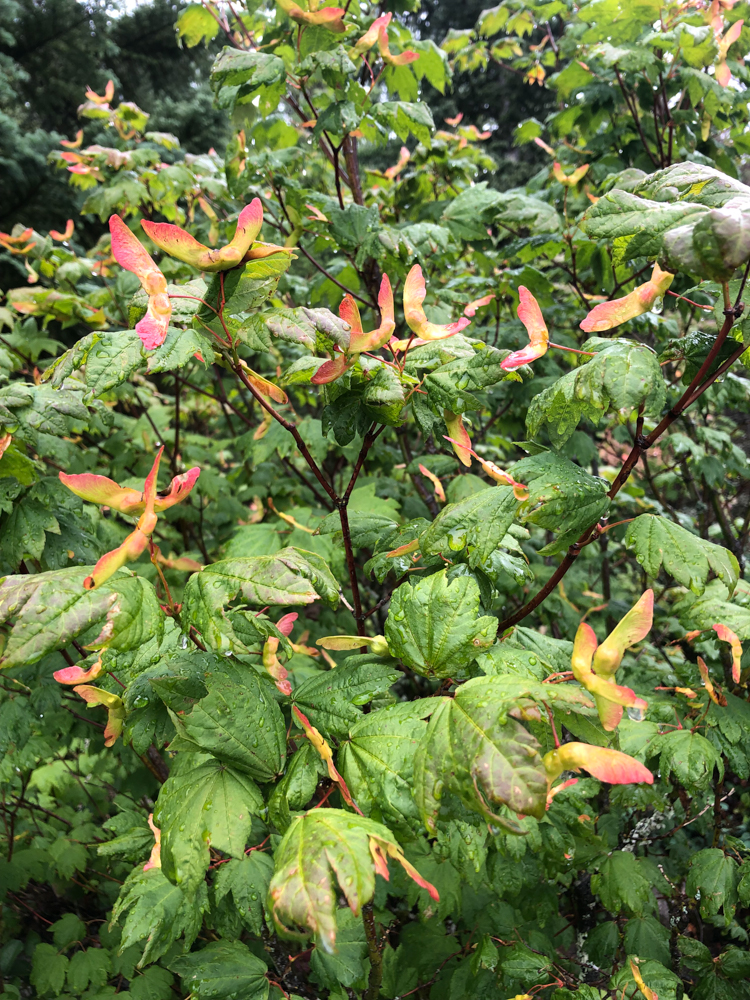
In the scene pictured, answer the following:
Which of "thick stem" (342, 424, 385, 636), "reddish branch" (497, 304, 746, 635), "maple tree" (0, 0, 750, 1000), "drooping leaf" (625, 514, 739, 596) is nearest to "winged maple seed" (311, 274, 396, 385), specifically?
"maple tree" (0, 0, 750, 1000)

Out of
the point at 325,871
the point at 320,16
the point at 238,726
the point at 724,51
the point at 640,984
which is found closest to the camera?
the point at 325,871

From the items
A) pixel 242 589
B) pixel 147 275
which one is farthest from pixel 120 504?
pixel 147 275

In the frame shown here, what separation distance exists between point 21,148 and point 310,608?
5711 mm

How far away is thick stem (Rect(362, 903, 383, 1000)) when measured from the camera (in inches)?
37.8

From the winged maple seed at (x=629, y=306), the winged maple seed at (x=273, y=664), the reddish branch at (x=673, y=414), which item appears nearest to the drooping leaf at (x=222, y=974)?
the winged maple seed at (x=273, y=664)

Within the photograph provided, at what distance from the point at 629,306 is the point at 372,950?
1.20 m

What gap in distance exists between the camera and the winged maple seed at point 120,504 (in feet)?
2.43

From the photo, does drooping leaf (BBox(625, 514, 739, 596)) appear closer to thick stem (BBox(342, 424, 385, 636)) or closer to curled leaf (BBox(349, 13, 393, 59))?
thick stem (BBox(342, 424, 385, 636))

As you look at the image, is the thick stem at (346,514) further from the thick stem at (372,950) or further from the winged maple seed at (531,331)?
the thick stem at (372,950)

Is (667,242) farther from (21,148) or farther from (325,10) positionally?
(21,148)

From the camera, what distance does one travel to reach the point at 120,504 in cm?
81

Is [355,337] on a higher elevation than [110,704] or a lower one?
higher

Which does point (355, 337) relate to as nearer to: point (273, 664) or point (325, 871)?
point (273, 664)

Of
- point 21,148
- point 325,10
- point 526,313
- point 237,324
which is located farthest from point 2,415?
point 21,148
